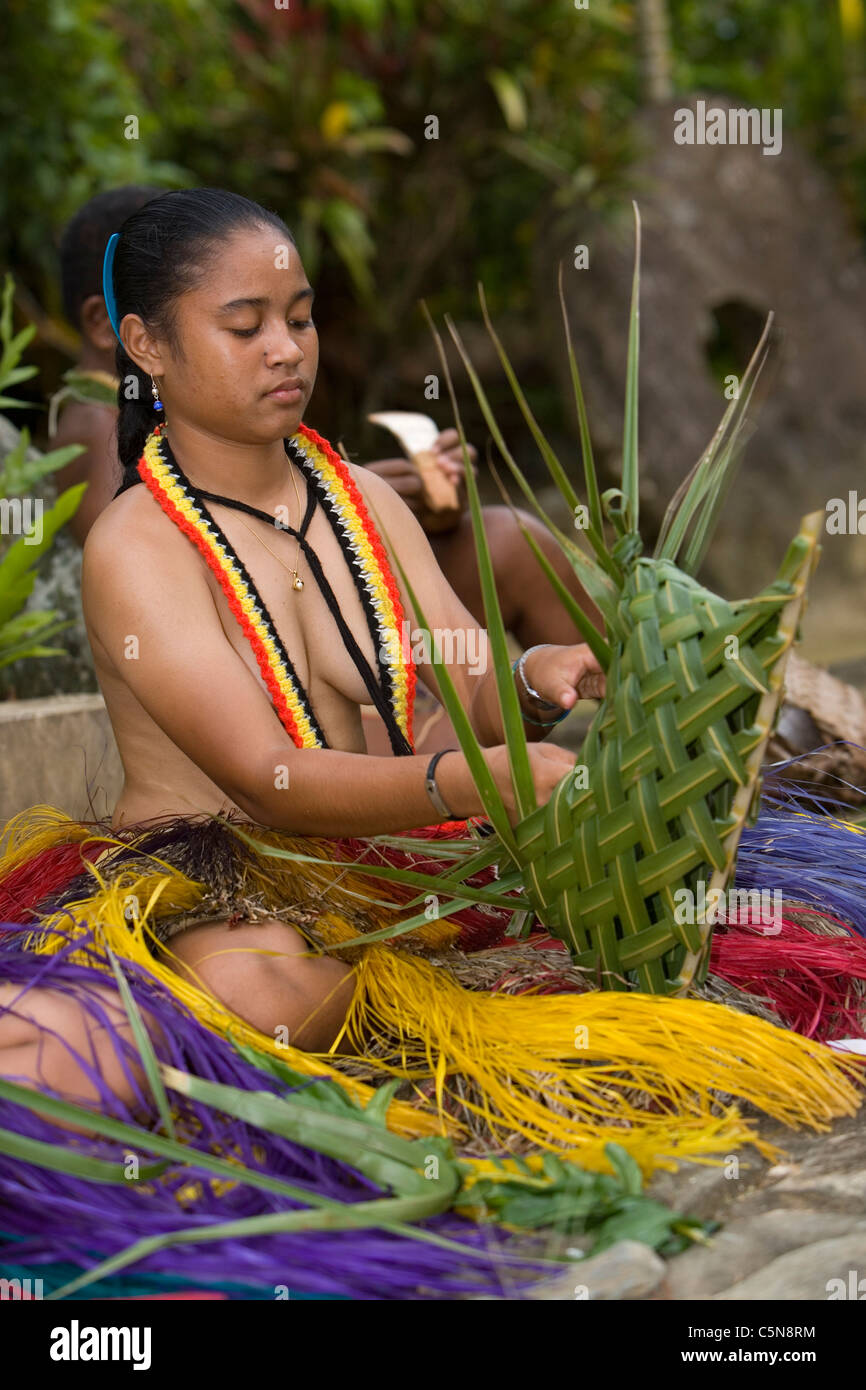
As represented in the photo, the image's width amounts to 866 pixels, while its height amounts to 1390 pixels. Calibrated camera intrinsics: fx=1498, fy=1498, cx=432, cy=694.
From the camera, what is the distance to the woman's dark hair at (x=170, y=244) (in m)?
2.21

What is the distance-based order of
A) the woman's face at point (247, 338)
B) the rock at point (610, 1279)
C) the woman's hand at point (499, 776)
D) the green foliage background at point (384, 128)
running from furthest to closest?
1. the green foliage background at point (384, 128)
2. the woman's face at point (247, 338)
3. the woman's hand at point (499, 776)
4. the rock at point (610, 1279)

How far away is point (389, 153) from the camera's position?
820 cm

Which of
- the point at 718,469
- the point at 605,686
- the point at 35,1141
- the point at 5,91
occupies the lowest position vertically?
the point at 35,1141

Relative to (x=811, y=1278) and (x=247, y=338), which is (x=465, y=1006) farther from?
(x=247, y=338)

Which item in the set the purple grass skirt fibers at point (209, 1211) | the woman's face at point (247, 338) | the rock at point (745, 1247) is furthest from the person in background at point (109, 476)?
the rock at point (745, 1247)

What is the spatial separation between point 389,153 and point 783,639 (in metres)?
7.06

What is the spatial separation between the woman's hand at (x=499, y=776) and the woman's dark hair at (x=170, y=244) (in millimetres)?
801

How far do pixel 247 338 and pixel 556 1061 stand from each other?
1118mm

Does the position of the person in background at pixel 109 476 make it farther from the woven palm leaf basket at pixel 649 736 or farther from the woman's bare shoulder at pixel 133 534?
the woven palm leaf basket at pixel 649 736

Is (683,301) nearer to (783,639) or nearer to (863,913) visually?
(863,913)

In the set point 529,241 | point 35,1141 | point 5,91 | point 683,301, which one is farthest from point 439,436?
point 529,241

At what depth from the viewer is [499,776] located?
1.97 metres

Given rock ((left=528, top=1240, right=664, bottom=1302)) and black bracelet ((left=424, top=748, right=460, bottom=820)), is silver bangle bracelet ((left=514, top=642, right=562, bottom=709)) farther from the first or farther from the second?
rock ((left=528, top=1240, right=664, bottom=1302))

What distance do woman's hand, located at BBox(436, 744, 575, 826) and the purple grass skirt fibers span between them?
43cm
